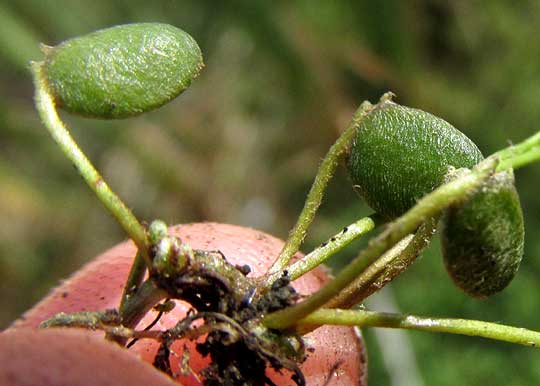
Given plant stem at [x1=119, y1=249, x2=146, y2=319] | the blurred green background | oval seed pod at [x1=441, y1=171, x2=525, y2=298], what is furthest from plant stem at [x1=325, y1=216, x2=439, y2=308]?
the blurred green background

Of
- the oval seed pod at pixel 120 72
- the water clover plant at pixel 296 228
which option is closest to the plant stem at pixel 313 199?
the water clover plant at pixel 296 228

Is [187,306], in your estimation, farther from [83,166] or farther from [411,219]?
[411,219]

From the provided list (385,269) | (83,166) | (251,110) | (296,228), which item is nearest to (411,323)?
(385,269)

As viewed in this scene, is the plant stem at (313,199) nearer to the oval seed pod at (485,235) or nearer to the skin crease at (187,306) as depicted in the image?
the skin crease at (187,306)

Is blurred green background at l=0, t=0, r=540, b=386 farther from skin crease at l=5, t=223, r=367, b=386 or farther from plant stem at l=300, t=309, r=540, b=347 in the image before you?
plant stem at l=300, t=309, r=540, b=347

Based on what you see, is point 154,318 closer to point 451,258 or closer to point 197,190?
point 451,258
